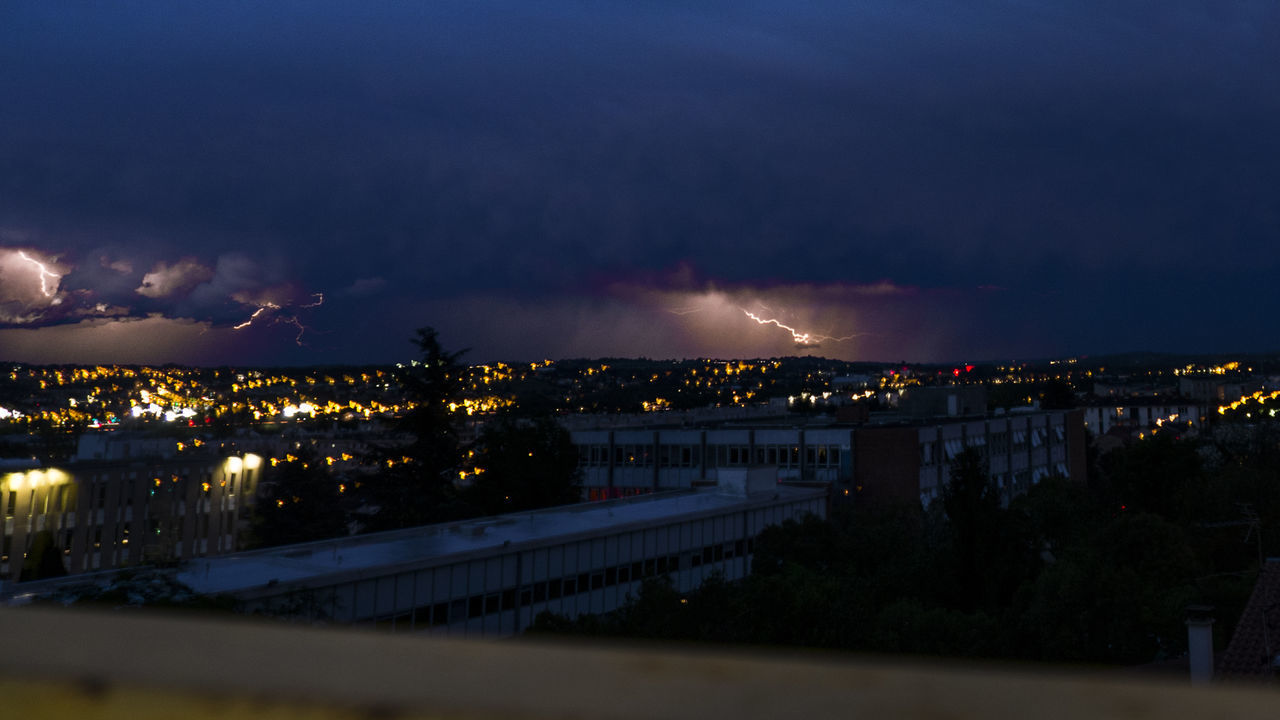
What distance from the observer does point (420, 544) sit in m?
22.0

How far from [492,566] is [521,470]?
29.6 m

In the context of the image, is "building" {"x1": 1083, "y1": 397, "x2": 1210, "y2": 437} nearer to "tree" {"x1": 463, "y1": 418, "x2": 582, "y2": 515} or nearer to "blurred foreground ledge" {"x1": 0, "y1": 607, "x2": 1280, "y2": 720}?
"tree" {"x1": 463, "y1": 418, "x2": 582, "y2": 515}

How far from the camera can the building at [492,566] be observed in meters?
17.7

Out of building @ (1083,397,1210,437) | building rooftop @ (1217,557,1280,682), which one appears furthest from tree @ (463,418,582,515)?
building @ (1083,397,1210,437)

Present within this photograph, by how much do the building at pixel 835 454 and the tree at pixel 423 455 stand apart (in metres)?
12.0

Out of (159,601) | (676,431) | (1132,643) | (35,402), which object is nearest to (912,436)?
(676,431)

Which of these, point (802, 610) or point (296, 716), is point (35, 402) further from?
point (296, 716)

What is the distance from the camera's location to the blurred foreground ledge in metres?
1.20

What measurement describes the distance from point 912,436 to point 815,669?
53.5 m

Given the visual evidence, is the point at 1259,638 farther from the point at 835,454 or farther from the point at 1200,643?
the point at 835,454

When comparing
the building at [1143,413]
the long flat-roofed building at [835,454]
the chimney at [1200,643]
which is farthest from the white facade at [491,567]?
the building at [1143,413]

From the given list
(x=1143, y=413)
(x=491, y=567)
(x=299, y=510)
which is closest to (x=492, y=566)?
(x=491, y=567)

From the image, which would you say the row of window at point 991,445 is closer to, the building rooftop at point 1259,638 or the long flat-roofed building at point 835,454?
the long flat-roofed building at point 835,454

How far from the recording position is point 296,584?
16.8m
